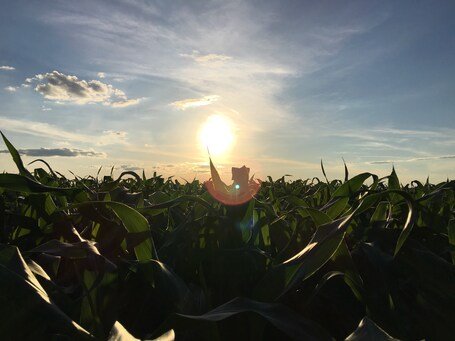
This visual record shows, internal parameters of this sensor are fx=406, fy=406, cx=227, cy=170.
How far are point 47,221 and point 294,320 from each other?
38.3 inches

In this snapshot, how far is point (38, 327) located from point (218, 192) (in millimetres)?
760

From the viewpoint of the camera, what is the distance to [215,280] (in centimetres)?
98

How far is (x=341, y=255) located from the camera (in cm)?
96

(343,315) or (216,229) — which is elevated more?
(216,229)

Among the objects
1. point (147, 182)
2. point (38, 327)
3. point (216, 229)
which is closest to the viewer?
point (38, 327)

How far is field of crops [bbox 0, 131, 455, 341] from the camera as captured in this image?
0.67 metres

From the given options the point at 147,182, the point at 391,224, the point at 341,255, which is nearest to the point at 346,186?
the point at 391,224

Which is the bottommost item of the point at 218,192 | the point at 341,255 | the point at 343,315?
the point at 343,315

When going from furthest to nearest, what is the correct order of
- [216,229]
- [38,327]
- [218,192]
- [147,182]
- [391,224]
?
[147,182] → [391,224] → [218,192] → [216,229] → [38,327]

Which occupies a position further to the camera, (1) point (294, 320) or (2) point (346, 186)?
(2) point (346, 186)

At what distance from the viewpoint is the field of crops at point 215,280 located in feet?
2.20

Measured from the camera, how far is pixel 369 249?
104 cm

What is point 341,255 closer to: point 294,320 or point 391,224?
point 294,320

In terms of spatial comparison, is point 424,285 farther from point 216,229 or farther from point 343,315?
point 216,229
